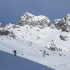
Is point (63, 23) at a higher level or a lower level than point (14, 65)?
higher

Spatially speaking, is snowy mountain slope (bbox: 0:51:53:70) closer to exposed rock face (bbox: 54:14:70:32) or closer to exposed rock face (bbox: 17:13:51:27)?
exposed rock face (bbox: 54:14:70:32)

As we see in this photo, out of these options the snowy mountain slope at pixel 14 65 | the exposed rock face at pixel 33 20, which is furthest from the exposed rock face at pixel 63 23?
the snowy mountain slope at pixel 14 65

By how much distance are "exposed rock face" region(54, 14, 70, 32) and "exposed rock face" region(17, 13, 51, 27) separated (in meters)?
4.94

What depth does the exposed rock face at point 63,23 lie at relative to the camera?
90250 mm

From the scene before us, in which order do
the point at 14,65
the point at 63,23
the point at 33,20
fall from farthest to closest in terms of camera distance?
1. the point at 33,20
2. the point at 63,23
3. the point at 14,65

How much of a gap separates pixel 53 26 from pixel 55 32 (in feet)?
36.3

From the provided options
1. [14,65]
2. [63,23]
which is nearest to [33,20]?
[63,23]

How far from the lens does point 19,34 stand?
83938 mm

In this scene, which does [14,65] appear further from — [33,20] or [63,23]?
[33,20]

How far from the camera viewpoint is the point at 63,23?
313 feet

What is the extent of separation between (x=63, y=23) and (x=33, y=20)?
14790 millimetres

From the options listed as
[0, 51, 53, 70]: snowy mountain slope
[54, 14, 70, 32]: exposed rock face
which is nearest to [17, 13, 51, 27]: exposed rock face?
[54, 14, 70, 32]: exposed rock face

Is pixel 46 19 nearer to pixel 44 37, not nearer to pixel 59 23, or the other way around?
pixel 59 23

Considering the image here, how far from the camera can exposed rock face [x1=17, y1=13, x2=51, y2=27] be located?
98875mm
